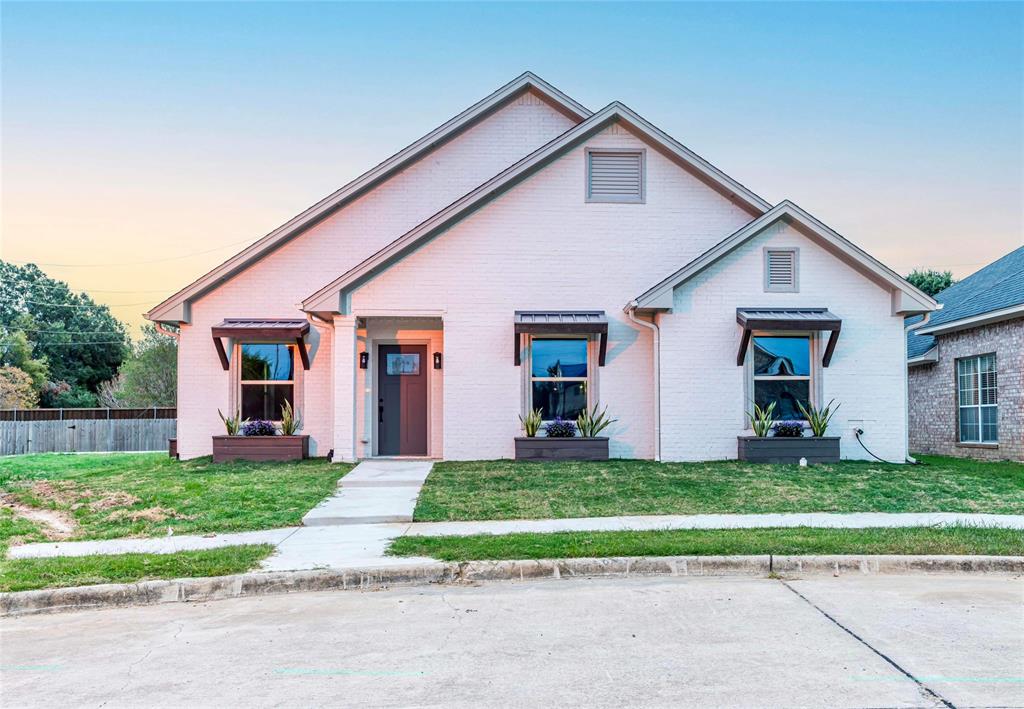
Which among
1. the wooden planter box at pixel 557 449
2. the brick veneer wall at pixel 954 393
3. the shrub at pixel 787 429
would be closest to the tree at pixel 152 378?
the wooden planter box at pixel 557 449

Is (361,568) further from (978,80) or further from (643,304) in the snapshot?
(978,80)

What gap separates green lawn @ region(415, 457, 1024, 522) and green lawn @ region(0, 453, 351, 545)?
1938 mm

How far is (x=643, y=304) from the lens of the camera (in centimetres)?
1463

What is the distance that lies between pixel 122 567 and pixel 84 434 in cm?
2684

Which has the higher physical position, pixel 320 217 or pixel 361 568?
pixel 320 217

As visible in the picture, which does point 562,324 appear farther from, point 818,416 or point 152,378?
point 152,378

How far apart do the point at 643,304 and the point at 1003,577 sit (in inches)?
316

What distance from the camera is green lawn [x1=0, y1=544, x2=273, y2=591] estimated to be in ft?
23.3

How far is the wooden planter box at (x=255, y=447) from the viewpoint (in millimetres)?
16078

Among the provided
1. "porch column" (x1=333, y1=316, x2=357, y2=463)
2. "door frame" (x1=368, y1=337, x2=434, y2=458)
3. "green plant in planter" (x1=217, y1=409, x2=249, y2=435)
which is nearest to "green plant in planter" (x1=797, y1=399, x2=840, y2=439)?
"door frame" (x1=368, y1=337, x2=434, y2=458)

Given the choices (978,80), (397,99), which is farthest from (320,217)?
(978,80)

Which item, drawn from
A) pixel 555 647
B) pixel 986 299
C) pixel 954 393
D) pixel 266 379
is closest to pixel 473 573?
pixel 555 647

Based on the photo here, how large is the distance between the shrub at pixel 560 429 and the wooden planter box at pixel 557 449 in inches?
7.6

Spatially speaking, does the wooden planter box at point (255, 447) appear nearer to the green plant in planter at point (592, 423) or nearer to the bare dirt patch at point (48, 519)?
the bare dirt patch at point (48, 519)
